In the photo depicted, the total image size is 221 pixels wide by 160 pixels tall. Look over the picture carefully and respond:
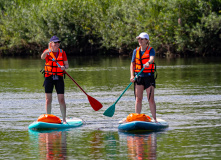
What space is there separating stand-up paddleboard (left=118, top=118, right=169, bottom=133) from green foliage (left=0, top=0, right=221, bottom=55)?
34926 mm

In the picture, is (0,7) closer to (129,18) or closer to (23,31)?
(23,31)

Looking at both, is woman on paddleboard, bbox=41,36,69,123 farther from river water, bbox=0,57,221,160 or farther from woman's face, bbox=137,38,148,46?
woman's face, bbox=137,38,148,46

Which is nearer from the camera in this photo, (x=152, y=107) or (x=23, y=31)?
(x=152, y=107)

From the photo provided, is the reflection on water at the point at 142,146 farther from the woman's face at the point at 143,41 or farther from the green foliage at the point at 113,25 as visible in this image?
the green foliage at the point at 113,25

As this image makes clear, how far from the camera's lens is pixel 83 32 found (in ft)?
197

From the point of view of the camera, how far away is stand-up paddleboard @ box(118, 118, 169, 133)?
1005 cm

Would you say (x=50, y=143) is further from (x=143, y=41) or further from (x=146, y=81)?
(x=143, y=41)

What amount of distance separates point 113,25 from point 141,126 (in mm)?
44472

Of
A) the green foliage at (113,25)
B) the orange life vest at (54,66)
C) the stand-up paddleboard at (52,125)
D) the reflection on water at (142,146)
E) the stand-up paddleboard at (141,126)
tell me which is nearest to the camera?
the reflection on water at (142,146)

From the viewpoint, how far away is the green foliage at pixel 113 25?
45875 millimetres

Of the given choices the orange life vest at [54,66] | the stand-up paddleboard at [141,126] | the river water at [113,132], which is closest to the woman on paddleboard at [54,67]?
the orange life vest at [54,66]

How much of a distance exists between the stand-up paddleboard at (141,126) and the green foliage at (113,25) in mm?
34926

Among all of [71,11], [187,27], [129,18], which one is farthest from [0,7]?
A: [187,27]

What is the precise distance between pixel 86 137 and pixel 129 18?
43071mm
